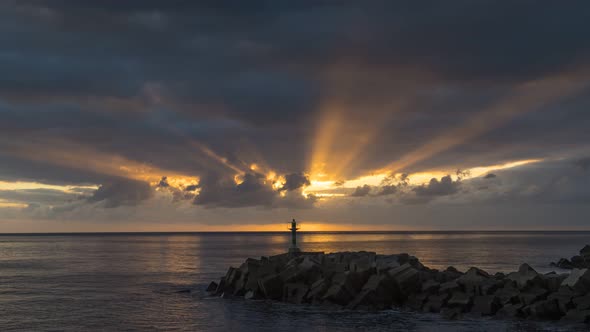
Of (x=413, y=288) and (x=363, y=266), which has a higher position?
(x=363, y=266)

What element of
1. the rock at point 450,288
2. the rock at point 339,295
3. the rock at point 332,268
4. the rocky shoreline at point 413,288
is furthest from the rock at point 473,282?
the rock at point 332,268

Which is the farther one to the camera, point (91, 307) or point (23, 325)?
point (91, 307)

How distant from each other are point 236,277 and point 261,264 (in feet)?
7.96

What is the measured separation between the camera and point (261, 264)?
39688 mm

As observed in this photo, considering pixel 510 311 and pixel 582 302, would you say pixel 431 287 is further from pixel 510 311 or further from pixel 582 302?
pixel 582 302

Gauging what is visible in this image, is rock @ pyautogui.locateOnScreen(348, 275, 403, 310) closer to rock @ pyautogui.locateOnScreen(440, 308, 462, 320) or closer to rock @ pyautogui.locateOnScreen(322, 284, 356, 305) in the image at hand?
rock @ pyautogui.locateOnScreen(322, 284, 356, 305)

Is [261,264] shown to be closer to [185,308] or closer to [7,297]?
[185,308]

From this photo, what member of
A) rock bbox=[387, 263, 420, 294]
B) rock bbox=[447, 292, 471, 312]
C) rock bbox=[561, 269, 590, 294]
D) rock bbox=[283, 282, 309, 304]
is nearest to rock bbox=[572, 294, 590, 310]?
rock bbox=[561, 269, 590, 294]

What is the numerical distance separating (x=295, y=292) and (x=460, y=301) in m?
10.1

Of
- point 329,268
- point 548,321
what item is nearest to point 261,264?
point 329,268

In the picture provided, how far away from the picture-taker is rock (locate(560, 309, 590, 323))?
81.1ft

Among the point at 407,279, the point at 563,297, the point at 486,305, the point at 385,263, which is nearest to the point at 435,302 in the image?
the point at 407,279

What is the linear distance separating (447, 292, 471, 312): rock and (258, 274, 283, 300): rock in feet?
35.2

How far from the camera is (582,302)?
2584 centimetres
